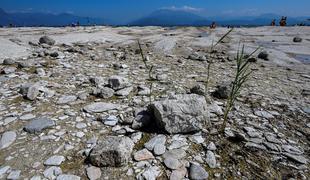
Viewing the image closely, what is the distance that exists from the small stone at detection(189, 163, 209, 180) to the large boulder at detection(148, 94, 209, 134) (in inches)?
28.2

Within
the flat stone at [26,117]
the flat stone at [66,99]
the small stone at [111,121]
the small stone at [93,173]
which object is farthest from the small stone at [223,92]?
the flat stone at [26,117]

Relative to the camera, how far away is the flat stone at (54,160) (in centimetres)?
299

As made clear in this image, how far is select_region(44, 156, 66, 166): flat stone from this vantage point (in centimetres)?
299

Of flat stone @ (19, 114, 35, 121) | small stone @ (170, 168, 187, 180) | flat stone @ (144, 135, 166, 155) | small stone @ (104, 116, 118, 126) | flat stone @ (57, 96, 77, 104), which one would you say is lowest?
small stone @ (170, 168, 187, 180)

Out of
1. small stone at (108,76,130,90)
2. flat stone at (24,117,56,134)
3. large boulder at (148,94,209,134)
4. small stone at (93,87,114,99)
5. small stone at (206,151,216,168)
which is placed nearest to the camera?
small stone at (206,151,216,168)

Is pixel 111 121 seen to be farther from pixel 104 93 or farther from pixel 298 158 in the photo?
pixel 298 158

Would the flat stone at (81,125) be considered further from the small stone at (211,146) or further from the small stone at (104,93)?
the small stone at (211,146)

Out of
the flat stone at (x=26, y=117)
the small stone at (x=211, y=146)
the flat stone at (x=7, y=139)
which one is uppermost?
the flat stone at (x=26, y=117)

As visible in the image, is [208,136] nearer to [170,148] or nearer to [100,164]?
[170,148]

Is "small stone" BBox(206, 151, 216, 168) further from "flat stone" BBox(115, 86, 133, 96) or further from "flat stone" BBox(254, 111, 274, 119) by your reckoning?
"flat stone" BBox(115, 86, 133, 96)

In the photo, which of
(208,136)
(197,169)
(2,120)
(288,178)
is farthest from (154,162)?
(2,120)

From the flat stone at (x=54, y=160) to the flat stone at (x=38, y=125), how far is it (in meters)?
0.79

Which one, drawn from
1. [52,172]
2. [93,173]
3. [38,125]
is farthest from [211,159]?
[38,125]

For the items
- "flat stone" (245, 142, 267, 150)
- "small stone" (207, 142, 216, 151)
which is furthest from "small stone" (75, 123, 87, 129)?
"flat stone" (245, 142, 267, 150)
